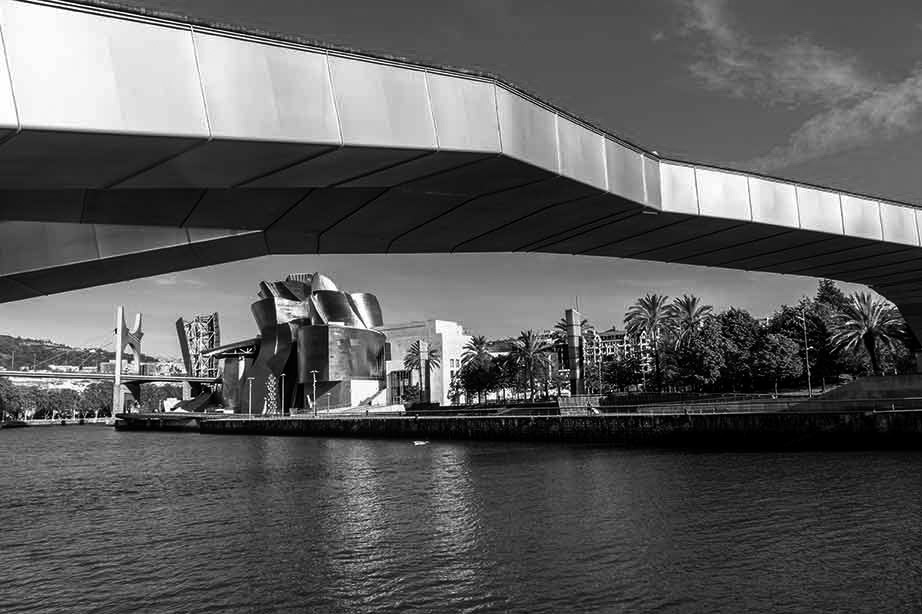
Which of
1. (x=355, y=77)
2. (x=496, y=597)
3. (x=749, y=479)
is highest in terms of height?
(x=355, y=77)

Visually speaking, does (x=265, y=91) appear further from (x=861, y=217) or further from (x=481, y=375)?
(x=481, y=375)

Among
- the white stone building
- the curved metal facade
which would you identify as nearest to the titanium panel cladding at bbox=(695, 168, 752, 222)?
the curved metal facade

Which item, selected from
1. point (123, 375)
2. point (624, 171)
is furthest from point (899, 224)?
point (123, 375)

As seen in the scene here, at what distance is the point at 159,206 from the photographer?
11.7 meters

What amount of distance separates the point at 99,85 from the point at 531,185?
760 centimetres

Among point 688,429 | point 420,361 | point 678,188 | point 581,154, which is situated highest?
point 581,154

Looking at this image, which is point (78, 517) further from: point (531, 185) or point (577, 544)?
point (531, 185)

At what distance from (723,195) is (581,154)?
19.2ft

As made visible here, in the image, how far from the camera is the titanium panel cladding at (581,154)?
42.7 feet

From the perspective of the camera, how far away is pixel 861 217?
21.7 meters

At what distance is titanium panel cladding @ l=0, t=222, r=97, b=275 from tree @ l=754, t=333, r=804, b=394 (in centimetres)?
7550

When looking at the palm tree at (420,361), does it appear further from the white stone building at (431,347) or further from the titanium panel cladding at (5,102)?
the titanium panel cladding at (5,102)

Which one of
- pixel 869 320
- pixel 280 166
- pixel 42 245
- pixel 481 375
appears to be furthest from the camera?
pixel 481 375

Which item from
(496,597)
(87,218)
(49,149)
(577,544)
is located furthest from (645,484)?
(49,149)
